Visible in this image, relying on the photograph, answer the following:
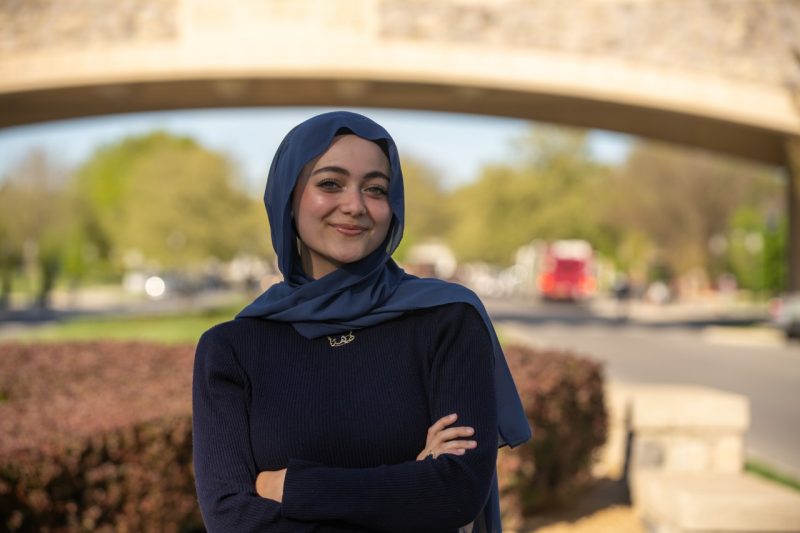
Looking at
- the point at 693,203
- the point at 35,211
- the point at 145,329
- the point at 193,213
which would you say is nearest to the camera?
the point at 145,329

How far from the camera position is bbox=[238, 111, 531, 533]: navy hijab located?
2270mm

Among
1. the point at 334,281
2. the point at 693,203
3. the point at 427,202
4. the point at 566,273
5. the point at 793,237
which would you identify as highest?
the point at 427,202

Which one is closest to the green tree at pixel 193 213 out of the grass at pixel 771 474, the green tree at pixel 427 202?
the grass at pixel 771 474

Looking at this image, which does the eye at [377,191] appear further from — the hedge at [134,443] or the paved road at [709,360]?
the paved road at [709,360]

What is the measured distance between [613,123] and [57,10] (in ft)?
51.8

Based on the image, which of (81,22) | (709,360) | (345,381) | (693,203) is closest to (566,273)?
(693,203)

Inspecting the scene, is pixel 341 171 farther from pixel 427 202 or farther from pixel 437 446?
pixel 427 202

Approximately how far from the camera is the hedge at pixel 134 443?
14.3ft

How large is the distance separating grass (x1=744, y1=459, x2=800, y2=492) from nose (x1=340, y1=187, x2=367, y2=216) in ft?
19.3

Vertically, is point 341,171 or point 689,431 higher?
point 341,171

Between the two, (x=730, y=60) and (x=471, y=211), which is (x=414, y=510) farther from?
(x=471, y=211)

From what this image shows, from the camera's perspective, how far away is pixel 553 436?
6.18 m

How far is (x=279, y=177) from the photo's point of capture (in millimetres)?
2326

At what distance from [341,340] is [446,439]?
0.32 m
